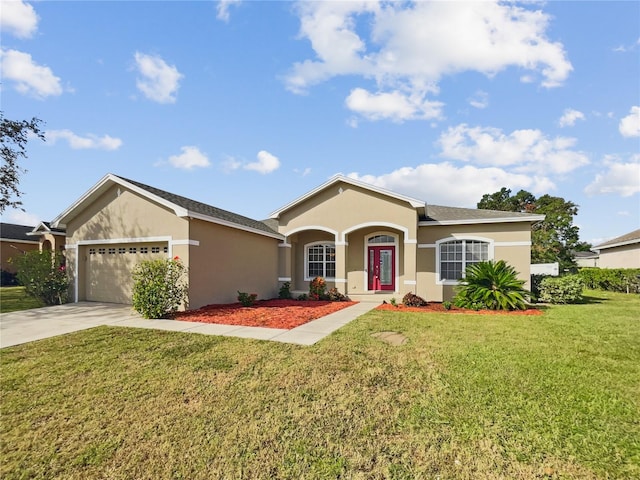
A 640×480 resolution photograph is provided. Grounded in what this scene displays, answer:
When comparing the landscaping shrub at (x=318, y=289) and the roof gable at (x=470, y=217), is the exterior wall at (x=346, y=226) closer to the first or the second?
the landscaping shrub at (x=318, y=289)

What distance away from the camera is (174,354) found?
19.8 feet

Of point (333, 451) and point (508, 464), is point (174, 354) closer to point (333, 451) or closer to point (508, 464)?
point (333, 451)

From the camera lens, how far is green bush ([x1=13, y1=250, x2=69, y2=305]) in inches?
496

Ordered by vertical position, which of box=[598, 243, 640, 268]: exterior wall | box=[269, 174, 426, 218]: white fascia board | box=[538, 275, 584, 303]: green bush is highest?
box=[269, 174, 426, 218]: white fascia board

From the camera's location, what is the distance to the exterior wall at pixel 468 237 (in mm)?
13648

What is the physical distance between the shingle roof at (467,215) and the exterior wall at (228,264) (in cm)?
765

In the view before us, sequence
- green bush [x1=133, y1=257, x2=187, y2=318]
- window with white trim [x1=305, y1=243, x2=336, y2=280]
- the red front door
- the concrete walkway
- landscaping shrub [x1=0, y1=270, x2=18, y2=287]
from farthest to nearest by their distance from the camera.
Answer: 1. landscaping shrub [x1=0, y1=270, x2=18, y2=287]
2. window with white trim [x1=305, y1=243, x2=336, y2=280]
3. the red front door
4. green bush [x1=133, y1=257, x2=187, y2=318]
5. the concrete walkway

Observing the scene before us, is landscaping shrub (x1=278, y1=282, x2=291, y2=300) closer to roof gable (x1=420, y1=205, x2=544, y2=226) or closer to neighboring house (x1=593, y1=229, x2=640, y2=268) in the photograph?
roof gable (x1=420, y1=205, x2=544, y2=226)

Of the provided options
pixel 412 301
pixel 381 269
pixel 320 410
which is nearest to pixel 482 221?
pixel 412 301

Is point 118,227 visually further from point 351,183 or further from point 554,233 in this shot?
point 554,233

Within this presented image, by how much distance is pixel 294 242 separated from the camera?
16.8 metres

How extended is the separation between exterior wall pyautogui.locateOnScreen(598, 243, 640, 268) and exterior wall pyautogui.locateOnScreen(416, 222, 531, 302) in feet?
54.7

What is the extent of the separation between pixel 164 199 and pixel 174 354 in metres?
6.87

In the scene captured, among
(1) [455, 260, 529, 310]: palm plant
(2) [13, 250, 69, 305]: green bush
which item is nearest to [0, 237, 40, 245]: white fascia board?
(2) [13, 250, 69, 305]: green bush
